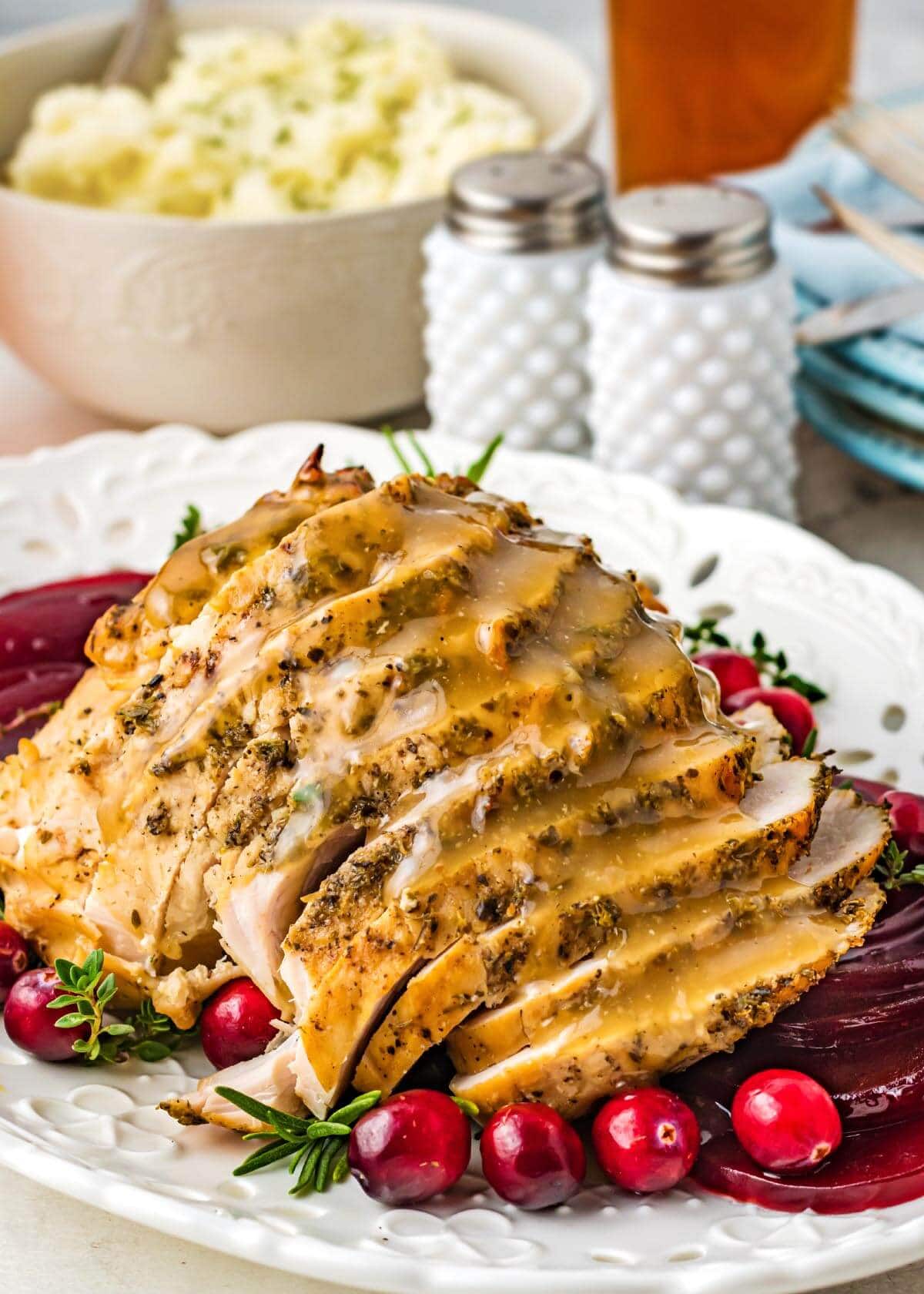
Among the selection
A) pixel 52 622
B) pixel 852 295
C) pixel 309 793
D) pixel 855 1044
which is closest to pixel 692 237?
pixel 852 295

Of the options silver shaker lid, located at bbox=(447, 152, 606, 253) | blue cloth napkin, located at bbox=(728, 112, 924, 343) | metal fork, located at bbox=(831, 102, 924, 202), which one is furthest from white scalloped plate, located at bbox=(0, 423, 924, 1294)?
metal fork, located at bbox=(831, 102, 924, 202)

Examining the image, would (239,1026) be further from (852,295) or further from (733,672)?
(852,295)

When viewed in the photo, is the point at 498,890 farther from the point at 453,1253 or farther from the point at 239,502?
the point at 239,502

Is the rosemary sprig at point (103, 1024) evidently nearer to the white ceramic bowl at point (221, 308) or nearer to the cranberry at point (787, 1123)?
the cranberry at point (787, 1123)

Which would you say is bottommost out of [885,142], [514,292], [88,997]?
[88,997]

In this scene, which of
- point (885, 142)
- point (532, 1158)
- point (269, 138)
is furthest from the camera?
point (885, 142)

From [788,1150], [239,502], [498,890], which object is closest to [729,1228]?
[788,1150]

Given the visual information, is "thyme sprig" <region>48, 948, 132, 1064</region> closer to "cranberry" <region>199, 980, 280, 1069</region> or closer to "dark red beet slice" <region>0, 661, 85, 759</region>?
"cranberry" <region>199, 980, 280, 1069</region>
